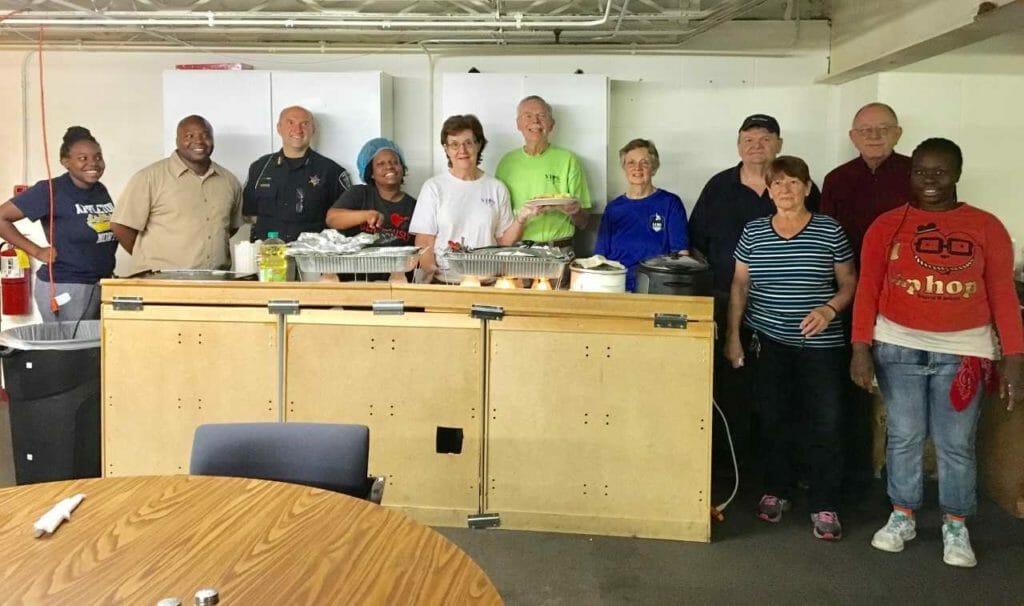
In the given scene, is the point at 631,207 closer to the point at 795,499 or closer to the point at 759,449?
the point at 759,449

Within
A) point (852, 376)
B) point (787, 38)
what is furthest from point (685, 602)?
point (787, 38)

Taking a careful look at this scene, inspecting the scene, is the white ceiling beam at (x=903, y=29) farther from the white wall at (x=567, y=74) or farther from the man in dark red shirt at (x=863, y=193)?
the man in dark red shirt at (x=863, y=193)

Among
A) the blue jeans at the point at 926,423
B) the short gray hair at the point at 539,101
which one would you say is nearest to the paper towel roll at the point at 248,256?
the short gray hair at the point at 539,101

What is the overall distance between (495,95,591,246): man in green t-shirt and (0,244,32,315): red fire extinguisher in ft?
10.8

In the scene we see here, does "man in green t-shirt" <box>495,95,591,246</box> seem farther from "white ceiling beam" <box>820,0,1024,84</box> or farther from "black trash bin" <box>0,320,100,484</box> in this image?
"black trash bin" <box>0,320,100,484</box>

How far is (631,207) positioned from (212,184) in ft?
7.21

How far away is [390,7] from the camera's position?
15.1 ft

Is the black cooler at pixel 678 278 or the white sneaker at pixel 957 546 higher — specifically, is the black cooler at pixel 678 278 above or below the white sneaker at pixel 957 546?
above

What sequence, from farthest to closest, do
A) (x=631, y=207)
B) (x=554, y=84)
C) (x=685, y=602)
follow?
(x=554, y=84) → (x=631, y=207) → (x=685, y=602)

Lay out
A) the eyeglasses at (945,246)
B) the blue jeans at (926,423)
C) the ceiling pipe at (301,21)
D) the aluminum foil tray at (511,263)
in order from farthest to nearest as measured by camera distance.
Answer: the ceiling pipe at (301,21), the aluminum foil tray at (511,263), the blue jeans at (926,423), the eyeglasses at (945,246)

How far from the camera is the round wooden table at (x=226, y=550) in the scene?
1.25 metres

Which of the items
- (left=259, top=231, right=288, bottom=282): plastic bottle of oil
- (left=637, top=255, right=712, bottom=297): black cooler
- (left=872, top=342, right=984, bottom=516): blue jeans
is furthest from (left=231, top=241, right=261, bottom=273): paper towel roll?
(left=872, top=342, right=984, bottom=516): blue jeans

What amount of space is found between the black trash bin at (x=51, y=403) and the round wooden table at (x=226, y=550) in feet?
6.13

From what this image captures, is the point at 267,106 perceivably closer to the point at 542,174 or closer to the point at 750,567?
the point at 542,174
